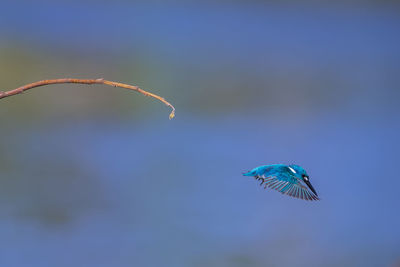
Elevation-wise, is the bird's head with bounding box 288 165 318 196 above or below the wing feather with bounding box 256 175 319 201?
above

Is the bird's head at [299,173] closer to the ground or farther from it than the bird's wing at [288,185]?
farther from it

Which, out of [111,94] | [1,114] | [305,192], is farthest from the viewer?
[111,94]

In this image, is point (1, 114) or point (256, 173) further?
point (1, 114)

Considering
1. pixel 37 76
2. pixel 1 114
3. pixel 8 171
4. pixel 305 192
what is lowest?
pixel 305 192

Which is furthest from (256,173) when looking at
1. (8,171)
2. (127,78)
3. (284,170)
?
(127,78)

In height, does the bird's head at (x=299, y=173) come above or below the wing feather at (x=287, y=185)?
above

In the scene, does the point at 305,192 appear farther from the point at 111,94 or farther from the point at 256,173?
the point at 111,94

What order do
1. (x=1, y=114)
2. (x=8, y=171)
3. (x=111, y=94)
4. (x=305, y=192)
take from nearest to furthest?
1. (x=305, y=192)
2. (x=8, y=171)
3. (x=1, y=114)
4. (x=111, y=94)

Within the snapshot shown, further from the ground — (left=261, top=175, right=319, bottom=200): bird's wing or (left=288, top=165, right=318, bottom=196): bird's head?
(left=288, top=165, right=318, bottom=196): bird's head
